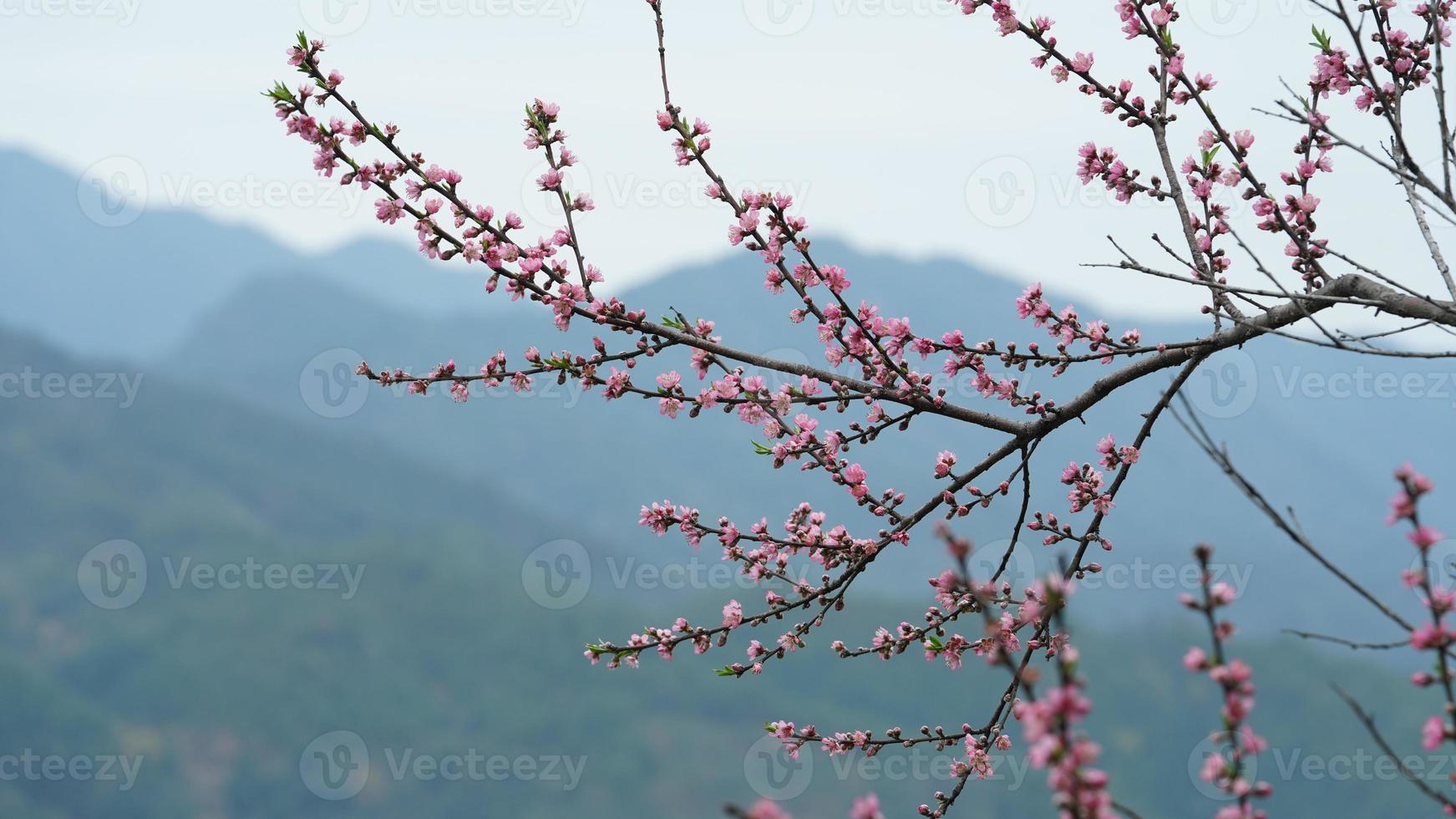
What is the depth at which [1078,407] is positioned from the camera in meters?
4.39

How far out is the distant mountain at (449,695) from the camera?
381ft

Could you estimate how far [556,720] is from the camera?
134 metres

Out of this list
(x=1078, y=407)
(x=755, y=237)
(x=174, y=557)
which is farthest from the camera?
(x=174, y=557)

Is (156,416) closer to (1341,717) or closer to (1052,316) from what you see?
(1341,717)

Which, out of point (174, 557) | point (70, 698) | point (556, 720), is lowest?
point (70, 698)

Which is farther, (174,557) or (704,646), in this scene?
(174,557)

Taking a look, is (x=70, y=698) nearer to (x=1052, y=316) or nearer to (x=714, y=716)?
(x=714, y=716)

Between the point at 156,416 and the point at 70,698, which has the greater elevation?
the point at 156,416

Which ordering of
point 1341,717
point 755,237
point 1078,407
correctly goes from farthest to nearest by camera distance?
point 1341,717
point 755,237
point 1078,407

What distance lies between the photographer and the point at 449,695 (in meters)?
138

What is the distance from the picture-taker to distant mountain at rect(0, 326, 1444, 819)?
4567 inches

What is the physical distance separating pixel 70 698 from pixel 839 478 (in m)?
124

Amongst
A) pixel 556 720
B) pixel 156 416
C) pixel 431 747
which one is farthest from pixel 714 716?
pixel 156 416

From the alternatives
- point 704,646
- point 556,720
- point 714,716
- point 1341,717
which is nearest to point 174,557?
point 556,720
